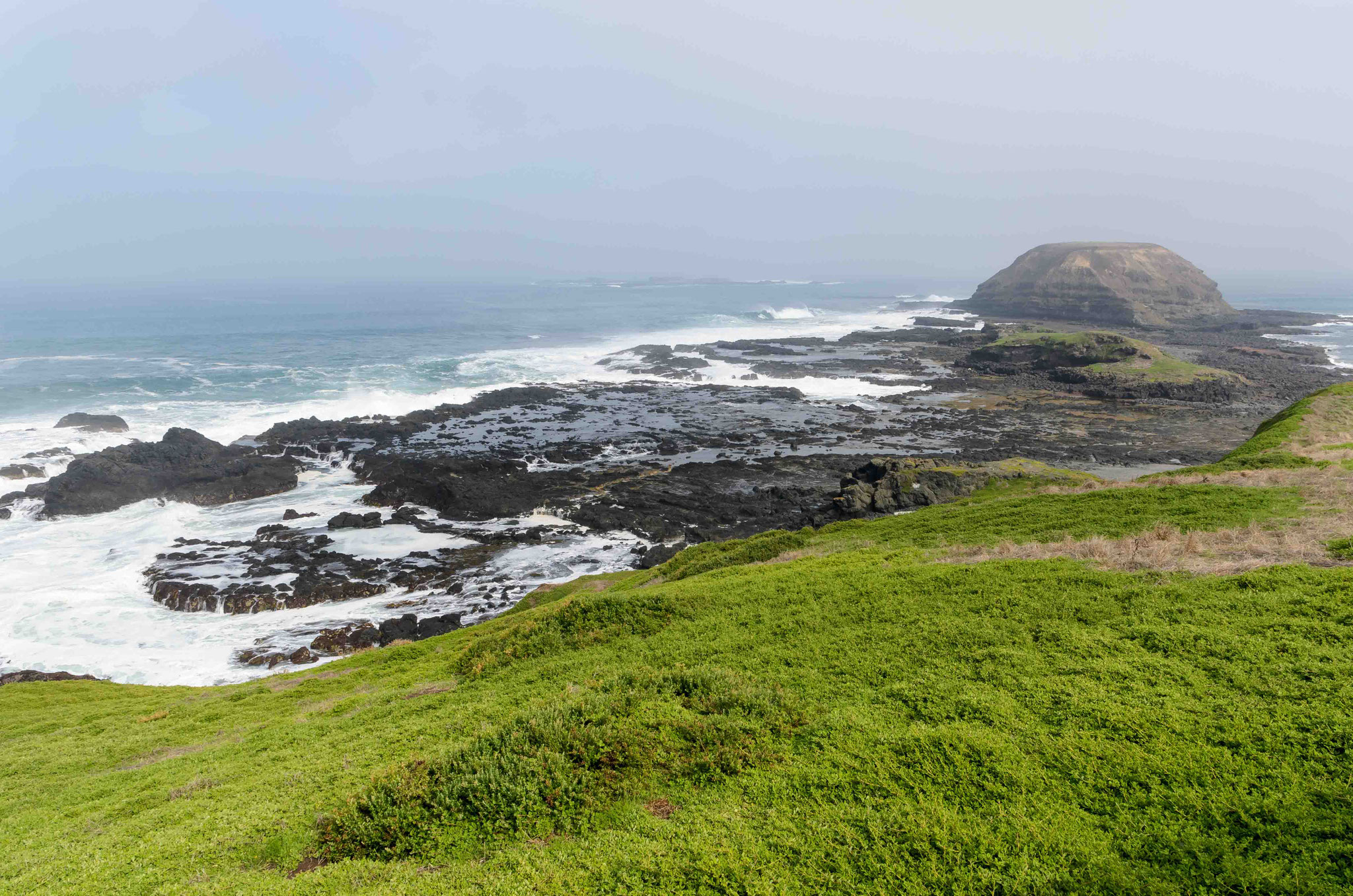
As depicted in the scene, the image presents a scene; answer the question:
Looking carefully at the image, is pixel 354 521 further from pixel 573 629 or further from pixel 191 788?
pixel 191 788

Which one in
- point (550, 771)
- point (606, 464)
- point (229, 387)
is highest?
point (229, 387)

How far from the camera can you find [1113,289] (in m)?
131

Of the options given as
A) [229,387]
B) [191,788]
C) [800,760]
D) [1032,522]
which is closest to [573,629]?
[191,788]

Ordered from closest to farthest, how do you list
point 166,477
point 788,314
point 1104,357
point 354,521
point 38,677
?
point 38,677 < point 354,521 < point 166,477 < point 1104,357 < point 788,314

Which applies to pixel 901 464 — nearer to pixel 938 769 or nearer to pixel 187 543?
pixel 938 769

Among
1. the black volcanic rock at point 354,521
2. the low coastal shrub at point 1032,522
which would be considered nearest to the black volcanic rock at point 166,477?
the black volcanic rock at point 354,521

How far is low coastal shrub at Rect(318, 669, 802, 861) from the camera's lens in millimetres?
7582

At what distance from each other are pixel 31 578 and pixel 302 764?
2645 centimetres

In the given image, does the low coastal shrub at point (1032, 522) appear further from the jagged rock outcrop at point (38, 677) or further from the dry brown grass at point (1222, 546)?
the jagged rock outcrop at point (38, 677)

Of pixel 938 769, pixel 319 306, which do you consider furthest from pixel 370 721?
pixel 319 306

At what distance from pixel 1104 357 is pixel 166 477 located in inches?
3300

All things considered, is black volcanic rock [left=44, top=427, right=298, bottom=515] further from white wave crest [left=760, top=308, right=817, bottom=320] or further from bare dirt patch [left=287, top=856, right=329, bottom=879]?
white wave crest [left=760, top=308, right=817, bottom=320]

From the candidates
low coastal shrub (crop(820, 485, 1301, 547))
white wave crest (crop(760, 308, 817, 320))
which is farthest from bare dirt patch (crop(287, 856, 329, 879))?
white wave crest (crop(760, 308, 817, 320))

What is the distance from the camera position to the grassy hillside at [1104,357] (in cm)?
6631
